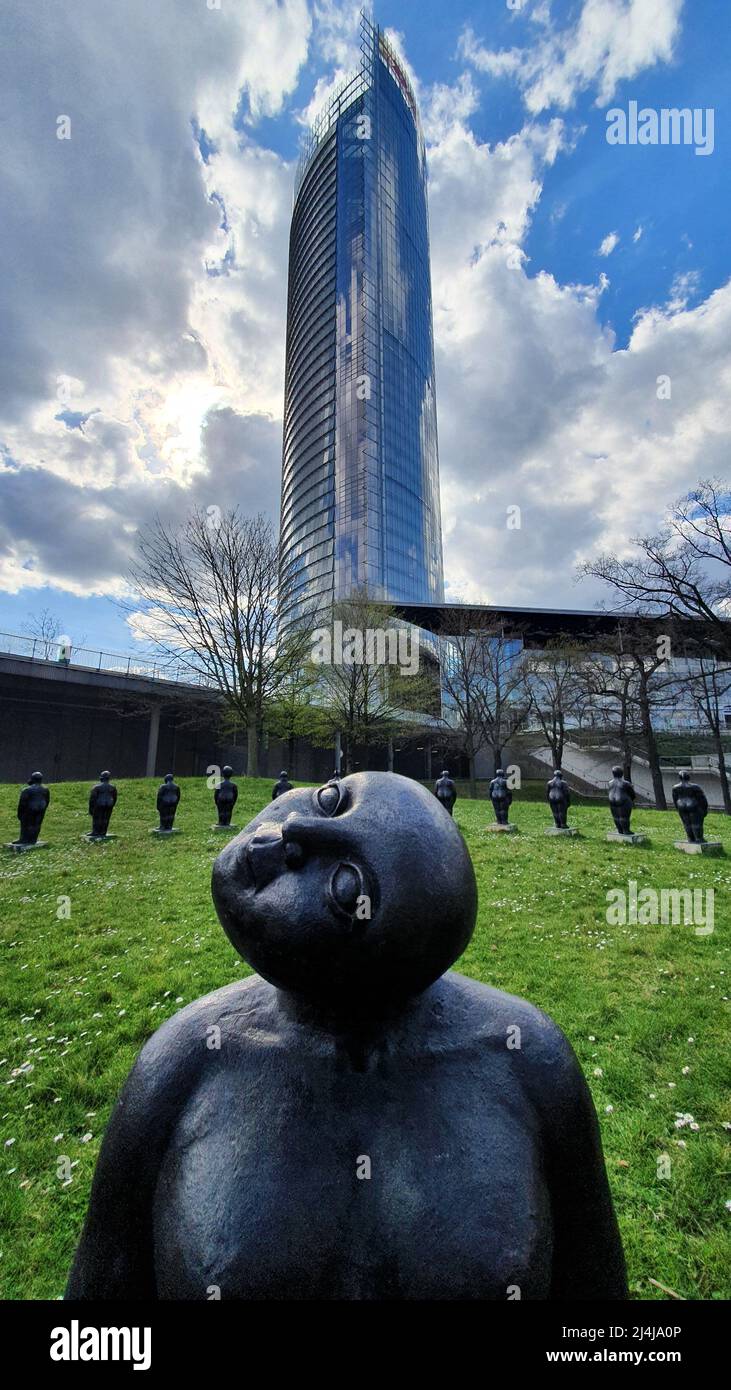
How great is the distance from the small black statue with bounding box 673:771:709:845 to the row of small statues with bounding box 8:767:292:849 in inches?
350

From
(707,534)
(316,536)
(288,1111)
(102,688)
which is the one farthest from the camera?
(316,536)

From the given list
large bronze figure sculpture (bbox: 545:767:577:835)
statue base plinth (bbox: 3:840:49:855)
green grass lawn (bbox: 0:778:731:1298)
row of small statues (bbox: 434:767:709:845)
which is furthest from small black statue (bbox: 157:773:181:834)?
large bronze figure sculpture (bbox: 545:767:577:835)

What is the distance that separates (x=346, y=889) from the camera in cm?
133

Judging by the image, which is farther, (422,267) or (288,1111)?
(422,267)

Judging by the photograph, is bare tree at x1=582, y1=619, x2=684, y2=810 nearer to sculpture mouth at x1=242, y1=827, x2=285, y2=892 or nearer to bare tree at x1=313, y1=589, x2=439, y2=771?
bare tree at x1=313, y1=589, x2=439, y2=771

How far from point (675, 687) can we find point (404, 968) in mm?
36820

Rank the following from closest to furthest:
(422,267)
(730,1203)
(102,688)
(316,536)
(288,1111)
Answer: (288,1111) < (730,1203) < (102,688) < (316,536) < (422,267)

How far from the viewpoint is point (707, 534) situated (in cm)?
2203

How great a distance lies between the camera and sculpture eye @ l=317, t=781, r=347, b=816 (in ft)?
5.13

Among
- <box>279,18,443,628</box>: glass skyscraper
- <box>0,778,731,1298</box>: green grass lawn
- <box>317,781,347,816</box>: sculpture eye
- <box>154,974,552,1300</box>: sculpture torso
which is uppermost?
<box>279,18,443,628</box>: glass skyscraper

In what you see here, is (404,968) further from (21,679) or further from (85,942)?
(21,679)
